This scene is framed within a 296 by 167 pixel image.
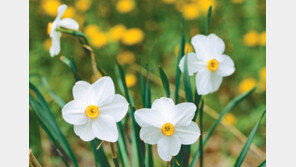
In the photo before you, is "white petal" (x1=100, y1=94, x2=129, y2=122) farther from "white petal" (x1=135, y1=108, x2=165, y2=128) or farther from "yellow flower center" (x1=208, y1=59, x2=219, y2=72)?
"yellow flower center" (x1=208, y1=59, x2=219, y2=72)

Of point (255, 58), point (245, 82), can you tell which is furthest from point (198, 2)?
point (245, 82)

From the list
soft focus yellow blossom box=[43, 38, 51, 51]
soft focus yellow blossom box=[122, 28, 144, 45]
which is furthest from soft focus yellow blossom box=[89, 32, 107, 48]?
soft focus yellow blossom box=[43, 38, 51, 51]

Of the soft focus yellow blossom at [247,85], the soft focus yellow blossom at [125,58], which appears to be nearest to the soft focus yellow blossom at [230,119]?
the soft focus yellow blossom at [247,85]

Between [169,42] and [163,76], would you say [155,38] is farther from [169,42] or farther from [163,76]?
[163,76]

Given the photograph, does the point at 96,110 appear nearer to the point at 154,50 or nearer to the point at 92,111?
the point at 92,111

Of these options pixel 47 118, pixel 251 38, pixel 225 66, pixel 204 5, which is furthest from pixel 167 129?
pixel 204 5

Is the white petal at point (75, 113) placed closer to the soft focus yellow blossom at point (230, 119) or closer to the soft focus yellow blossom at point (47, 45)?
the soft focus yellow blossom at point (230, 119)
